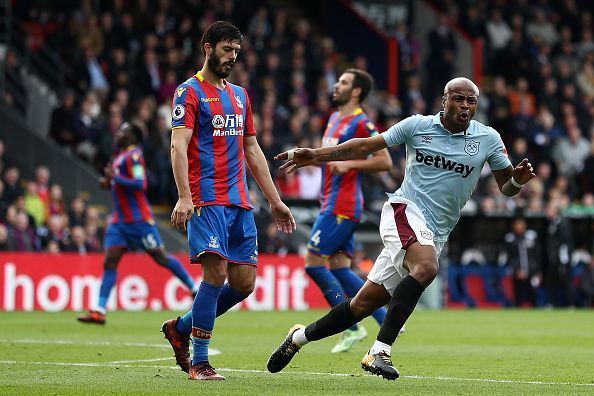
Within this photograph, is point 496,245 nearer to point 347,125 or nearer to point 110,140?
point 110,140

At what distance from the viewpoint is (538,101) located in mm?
30656

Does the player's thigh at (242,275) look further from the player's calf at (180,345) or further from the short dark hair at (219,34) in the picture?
the short dark hair at (219,34)

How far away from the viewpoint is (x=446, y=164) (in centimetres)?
891

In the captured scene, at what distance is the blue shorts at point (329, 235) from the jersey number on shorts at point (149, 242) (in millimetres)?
3887

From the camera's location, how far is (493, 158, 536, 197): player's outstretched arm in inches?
351

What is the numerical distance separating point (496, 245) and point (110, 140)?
8343mm

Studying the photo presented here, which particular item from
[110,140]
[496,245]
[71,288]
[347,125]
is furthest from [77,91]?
[347,125]

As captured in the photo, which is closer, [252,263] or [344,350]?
[252,263]

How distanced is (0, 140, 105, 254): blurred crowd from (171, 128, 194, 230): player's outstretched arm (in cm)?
1129

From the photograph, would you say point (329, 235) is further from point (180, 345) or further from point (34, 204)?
point (34, 204)

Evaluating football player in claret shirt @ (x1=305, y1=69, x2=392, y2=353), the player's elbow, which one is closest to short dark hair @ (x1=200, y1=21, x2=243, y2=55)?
football player in claret shirt @ (x1=305, y1=69, x2=392, y2=353)

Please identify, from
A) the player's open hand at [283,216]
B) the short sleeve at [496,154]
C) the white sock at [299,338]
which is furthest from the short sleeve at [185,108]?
the short sleeve at [496,154]

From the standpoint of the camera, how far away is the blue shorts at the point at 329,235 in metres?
12.4

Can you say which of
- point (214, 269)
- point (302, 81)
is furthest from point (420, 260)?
point (302, 81)
